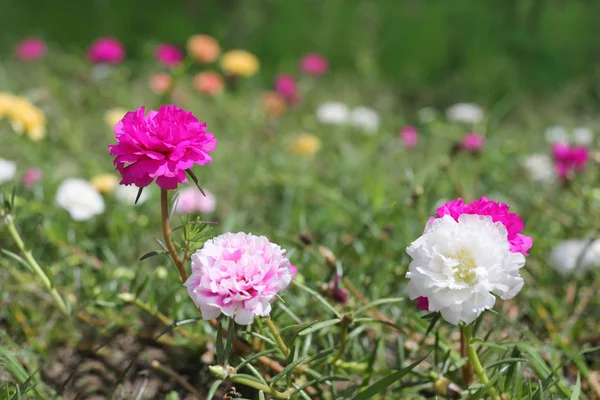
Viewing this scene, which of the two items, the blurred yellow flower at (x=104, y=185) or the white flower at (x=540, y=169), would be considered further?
the white flower at (x=540, y=169)

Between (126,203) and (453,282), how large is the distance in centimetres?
114

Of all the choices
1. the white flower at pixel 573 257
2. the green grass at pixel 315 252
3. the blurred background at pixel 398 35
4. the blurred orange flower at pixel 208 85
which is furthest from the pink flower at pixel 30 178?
the blurred background at pixel 398 35

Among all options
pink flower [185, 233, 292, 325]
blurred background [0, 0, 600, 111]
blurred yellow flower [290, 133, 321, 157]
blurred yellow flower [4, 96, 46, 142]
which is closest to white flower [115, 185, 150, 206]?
blurred yellow flower [4, 96, 46, 142]

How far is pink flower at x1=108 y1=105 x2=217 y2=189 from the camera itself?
2.58 ft

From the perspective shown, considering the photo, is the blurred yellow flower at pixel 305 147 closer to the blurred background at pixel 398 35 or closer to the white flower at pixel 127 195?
the white flower at pixel 127 195

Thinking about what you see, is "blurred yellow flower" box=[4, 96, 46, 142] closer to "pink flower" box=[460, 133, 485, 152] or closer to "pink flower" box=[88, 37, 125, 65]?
"pink flower" box=[88, 37, 125, 65]

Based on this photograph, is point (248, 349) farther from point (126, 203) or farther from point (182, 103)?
point (182, 103)

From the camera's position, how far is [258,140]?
8.02 ft

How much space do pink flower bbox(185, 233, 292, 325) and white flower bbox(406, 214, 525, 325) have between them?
0.17 m

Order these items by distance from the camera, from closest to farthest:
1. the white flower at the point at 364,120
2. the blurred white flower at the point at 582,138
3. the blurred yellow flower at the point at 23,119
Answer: the blurred yellow flower at the point at 23,119, the blurred white flower at the point at 582,138, the white flower at the point at 364,120

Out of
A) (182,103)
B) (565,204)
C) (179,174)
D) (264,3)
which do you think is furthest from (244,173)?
(264,3)

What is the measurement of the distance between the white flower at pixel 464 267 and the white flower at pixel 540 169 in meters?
1.24

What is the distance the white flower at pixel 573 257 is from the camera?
142cm

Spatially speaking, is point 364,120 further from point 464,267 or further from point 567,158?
point 464,267
